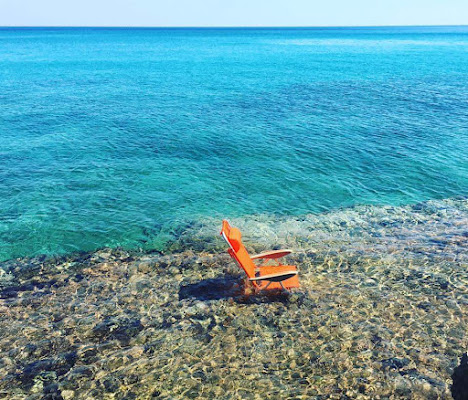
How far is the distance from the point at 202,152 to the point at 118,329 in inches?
615

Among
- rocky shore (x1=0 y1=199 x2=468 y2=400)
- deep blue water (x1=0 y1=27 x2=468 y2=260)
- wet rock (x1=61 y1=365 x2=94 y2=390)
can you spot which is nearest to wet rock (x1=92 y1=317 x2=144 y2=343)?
rocky shore (x1=0 y1=199 x2=468 y2=400)

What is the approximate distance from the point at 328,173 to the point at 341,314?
11980 millimetres

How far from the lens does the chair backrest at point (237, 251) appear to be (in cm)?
1106

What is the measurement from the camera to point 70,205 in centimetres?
1739

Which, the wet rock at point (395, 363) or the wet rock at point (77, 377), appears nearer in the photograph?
the wet rock at point (77, 377)

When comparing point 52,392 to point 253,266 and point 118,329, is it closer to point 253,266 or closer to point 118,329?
point 118,329

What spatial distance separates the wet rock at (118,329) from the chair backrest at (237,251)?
3226mm

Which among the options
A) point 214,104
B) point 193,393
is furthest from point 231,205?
point 214,104

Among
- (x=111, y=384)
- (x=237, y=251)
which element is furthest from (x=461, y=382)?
(x=111, y=384)

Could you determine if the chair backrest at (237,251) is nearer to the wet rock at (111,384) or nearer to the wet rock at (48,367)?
the wet rock at (111,384)

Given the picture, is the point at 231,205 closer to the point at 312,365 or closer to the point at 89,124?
the point at 312,365

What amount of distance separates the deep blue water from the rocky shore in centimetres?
256

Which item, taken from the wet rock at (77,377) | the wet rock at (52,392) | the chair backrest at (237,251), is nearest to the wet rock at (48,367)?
the wet rock at (77,377)

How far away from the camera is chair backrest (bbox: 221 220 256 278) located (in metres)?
11.1
